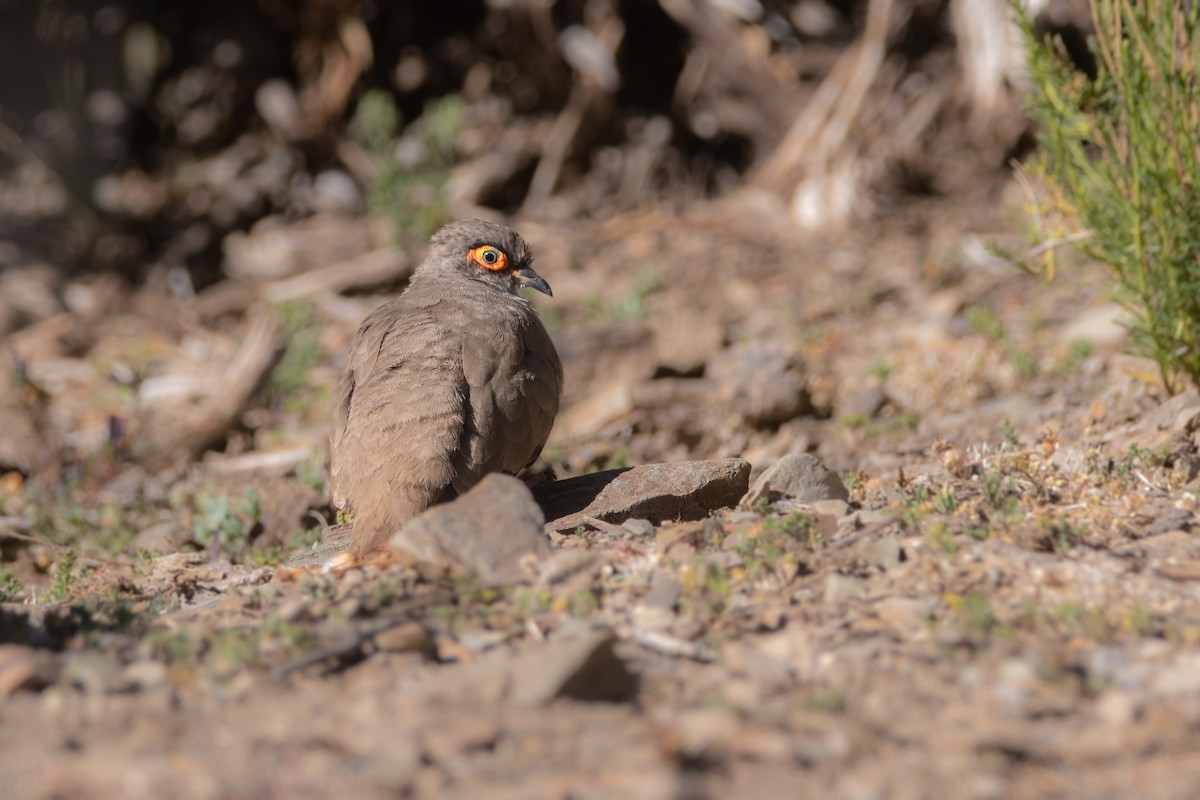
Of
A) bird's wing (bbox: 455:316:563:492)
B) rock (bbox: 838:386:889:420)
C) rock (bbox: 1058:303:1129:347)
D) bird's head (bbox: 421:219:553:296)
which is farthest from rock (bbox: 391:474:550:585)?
rock (bbox: 1058:303:1129:347)

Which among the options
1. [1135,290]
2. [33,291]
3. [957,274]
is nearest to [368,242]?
[33,291]

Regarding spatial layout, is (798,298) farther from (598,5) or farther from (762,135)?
(598,5)

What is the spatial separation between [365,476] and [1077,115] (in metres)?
3.87

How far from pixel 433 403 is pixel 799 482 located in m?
1.66

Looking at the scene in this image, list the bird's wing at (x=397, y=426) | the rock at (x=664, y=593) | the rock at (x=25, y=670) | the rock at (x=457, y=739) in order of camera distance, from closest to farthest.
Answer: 1. the rock at (x=457, y=739)
2. the rock at (x=25, y=670)
3. the rock at (x=664, y=593)
4. the bird's wing at (x=397, y=426)

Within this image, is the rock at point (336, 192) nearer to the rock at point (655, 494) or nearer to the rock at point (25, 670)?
the rock at point (655, 494)

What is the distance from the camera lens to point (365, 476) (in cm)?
530

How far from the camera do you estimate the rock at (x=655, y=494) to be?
5.23 m

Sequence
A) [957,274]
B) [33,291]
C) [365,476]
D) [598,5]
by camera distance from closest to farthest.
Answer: [365,476] → [957,274] → [33,291] → [598,5]

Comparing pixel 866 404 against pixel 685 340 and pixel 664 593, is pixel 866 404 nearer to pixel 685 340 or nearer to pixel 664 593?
pixel 685 340

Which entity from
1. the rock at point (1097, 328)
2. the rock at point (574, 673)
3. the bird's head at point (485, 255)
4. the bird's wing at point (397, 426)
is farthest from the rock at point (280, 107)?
the rock at point (574, 673)

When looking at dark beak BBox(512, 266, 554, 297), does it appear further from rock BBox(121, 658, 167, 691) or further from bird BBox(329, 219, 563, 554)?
rock BBox(121, 658, 167, 691)

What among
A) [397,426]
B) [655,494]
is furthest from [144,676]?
Result: [655,494]

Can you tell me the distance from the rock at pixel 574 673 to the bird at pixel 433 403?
1.79 m
